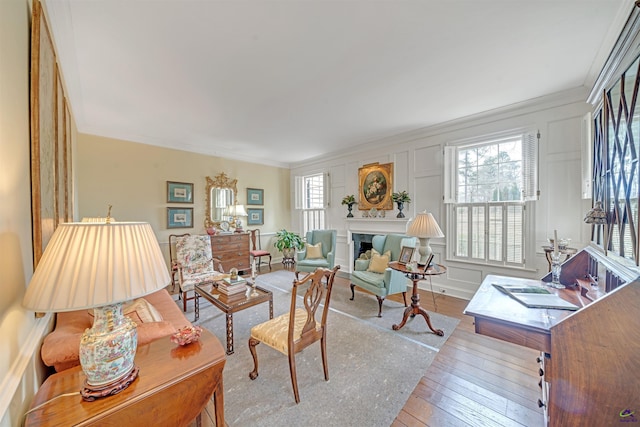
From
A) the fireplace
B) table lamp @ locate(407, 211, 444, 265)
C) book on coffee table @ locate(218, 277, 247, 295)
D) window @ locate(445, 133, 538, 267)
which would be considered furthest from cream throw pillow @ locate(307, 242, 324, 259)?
window @ locate(445, 133, 538, 267)

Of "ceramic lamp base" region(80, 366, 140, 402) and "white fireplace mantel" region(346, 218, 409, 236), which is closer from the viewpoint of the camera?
"ceramic lamp base" region(80, 366, 140, 402)

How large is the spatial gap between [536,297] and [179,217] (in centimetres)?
514

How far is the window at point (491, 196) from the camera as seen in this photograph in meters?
3.10

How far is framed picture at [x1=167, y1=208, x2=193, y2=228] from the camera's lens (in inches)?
175

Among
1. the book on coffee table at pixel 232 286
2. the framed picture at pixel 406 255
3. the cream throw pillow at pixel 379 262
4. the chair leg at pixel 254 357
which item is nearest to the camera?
the chair leg at pixel 254 357

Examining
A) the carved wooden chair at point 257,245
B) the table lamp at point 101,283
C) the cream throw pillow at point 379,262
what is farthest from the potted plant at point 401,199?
the table lamp at point 101,283

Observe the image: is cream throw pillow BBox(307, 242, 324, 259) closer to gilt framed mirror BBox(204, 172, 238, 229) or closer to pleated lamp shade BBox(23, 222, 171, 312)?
gilt framed mirror BBox(204, 172, 238, 229)

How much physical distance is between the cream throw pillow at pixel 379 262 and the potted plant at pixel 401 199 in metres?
1.09

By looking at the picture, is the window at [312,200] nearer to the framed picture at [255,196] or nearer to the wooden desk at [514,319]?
the framed picture at [255,196]

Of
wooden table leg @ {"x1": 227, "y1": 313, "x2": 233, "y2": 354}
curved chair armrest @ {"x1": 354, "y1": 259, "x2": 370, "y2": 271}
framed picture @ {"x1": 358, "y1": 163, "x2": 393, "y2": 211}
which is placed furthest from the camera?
framed picture @ {"x1": 358, "y1": 163, "x2": 393, "y2": 211}

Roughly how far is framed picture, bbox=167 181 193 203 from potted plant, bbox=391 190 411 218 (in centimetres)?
394

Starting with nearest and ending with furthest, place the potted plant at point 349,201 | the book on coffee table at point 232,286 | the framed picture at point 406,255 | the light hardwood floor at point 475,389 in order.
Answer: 1. the light hardwood floor at point 475,389
2. the book on coffee table at point 232,286
3. the framed picture at point 406,255
4. the potted plant at point 349,201

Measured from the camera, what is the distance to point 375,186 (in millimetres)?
4586

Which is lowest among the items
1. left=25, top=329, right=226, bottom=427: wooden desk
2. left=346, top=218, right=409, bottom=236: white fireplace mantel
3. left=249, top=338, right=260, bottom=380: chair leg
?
Answer: left=249, top=338, right=260, bottom=380: chair leg
